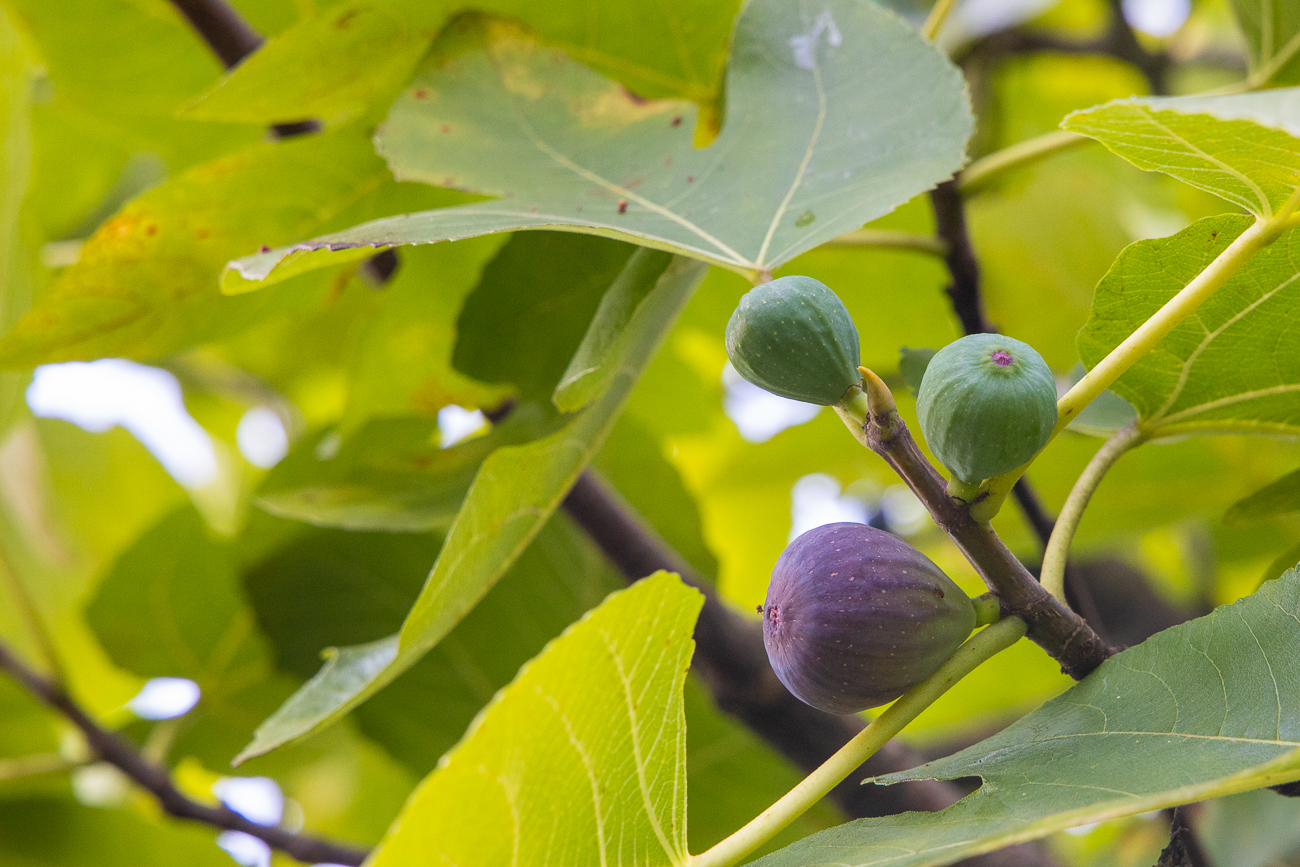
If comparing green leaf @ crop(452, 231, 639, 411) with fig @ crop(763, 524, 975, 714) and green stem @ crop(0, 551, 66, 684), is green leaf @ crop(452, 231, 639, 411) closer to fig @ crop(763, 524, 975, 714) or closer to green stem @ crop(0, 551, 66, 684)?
fig @ crop(763, 524, 975, 714)

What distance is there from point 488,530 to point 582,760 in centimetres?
A: 17

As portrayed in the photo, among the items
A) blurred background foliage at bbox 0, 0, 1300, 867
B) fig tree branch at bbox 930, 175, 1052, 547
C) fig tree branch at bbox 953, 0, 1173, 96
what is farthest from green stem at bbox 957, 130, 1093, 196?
fig tree branch at bbox 953, 0, 1173, 96

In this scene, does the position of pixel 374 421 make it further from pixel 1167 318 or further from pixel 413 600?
pixel 1167 318

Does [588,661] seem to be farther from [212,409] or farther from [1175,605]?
[212,409]

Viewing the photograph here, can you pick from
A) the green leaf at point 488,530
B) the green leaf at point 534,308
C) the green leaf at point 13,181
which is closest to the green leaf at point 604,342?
the green leaf at point 488,530

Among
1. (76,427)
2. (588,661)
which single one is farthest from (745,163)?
(76,427)

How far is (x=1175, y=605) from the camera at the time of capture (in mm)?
2037

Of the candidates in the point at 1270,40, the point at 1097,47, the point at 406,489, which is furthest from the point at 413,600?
the point at 1097,47

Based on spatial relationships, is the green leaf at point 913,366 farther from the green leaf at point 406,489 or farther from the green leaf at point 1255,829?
the green leaf at point 1255,829

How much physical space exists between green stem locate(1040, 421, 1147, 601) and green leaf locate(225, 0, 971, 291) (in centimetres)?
20

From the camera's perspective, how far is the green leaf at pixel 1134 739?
0.48m

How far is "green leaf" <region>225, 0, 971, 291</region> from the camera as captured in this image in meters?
0.66

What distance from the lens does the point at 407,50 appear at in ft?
2.85

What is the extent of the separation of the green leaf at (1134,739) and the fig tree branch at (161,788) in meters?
0.82
